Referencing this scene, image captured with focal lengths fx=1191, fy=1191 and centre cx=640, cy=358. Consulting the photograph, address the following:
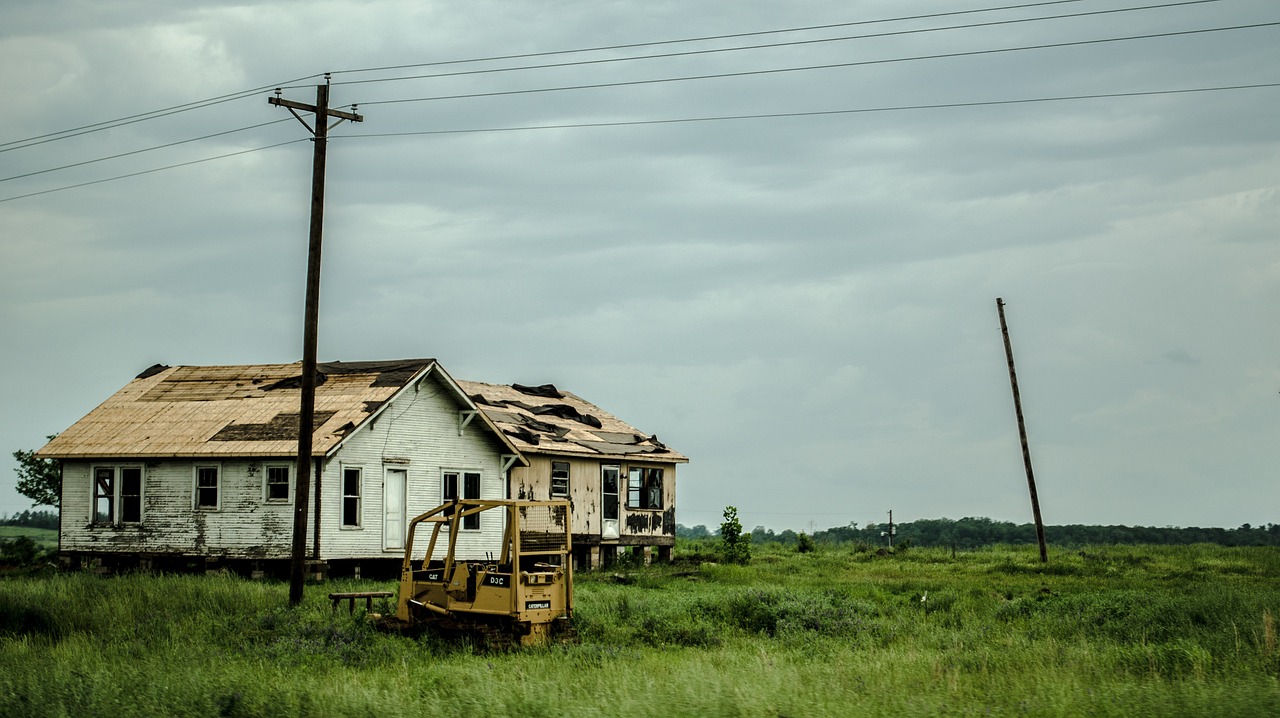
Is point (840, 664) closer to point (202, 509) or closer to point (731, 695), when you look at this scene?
point (731, 695)

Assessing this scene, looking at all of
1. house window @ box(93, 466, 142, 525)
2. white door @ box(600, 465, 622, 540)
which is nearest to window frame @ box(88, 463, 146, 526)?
house window @ box(93, 466, 142, 525)

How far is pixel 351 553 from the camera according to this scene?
29.4 metres

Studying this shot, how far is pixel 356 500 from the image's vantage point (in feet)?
98.2

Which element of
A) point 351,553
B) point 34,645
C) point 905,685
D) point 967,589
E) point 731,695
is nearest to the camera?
point 731,695

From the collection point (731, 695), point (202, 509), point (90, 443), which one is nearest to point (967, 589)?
point (731, 695)

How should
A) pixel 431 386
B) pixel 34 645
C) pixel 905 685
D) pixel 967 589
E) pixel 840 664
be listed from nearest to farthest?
1. pixel 905 685
2. pixel 840 664
3. pixel 34 645
4. pixel 967 589
5. pixel 431 386

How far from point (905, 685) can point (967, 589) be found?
14.6 m

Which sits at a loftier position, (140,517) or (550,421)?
(550,421)

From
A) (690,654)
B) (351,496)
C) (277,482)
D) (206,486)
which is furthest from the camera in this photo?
(351,496)

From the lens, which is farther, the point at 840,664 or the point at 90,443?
the point at 90,443

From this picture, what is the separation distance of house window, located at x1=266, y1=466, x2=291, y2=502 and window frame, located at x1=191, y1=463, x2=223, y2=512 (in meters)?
1.31

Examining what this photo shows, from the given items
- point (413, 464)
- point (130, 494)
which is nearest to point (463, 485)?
point (413, 464)

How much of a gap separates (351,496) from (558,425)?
11.3 meters

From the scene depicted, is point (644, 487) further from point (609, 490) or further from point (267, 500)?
point (267, 500)
